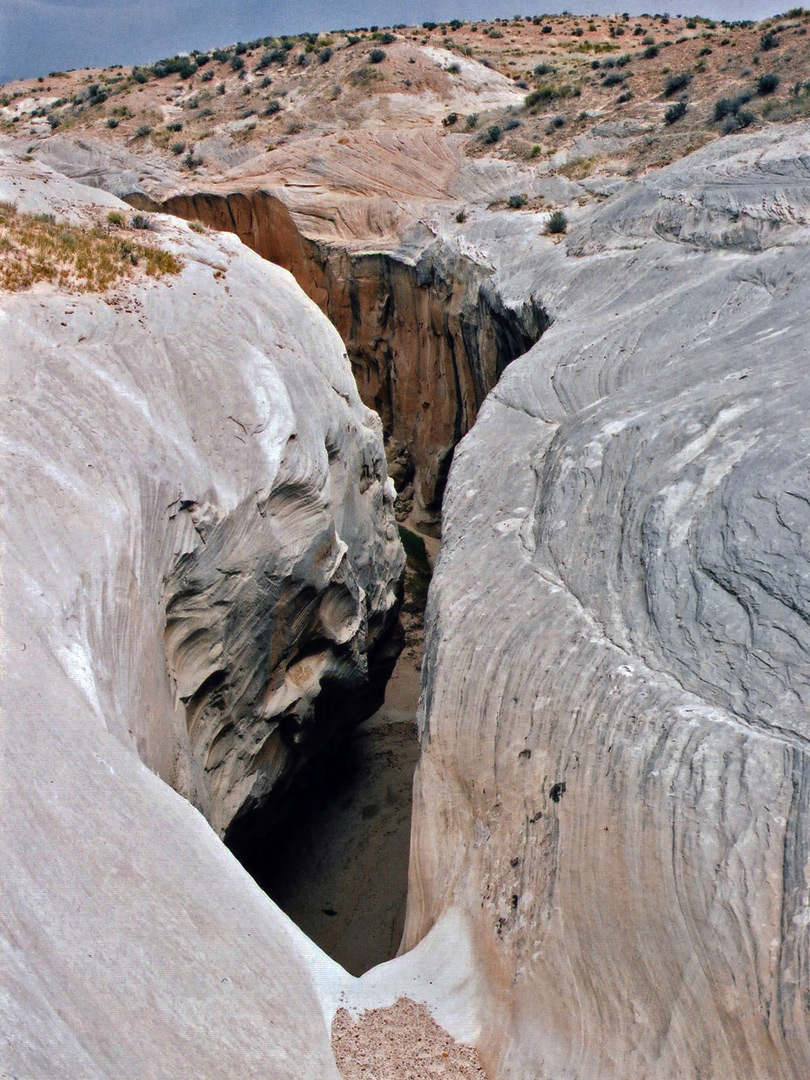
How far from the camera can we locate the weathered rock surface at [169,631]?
4.41 meters

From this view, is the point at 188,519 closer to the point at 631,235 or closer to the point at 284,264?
the point at 631,235

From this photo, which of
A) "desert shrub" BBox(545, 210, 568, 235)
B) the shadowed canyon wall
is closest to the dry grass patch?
the shadowed canyon wall

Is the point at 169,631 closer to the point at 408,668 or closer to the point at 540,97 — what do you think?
the point at 408,668

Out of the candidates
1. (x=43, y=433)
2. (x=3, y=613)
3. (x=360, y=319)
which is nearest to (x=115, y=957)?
(x=3, y=613)

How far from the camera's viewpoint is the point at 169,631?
A: 24.5 ft

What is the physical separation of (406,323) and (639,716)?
1554 centimetres

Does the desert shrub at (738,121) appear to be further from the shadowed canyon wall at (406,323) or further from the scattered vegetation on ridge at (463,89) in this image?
the shadowed canyon wall at (406,323)

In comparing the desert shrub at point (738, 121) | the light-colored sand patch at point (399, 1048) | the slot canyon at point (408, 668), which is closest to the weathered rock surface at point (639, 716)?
the slot canyon at point (408, 668)

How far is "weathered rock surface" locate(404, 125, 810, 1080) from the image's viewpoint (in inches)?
182

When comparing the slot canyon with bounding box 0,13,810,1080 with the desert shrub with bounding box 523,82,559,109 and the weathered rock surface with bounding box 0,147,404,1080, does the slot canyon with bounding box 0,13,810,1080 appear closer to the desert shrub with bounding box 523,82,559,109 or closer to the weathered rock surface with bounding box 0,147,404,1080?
the weathered rock surface with bounding box 0,147,404,1080

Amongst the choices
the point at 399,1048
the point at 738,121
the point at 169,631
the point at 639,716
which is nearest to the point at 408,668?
the point at 169,631

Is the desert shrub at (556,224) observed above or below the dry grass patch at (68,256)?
below

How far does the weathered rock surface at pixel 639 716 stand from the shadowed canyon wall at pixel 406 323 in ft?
24.1

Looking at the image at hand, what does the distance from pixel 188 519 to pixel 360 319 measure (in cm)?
1413
